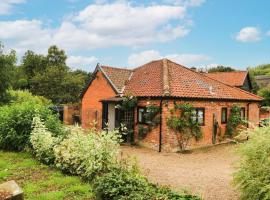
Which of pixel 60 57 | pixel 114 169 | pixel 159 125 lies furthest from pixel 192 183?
pixel 60 57

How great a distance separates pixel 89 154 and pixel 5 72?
21.3 m

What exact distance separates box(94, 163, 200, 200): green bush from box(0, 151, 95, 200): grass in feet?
2.27

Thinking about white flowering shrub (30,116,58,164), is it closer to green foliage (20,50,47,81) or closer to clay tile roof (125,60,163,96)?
clay tile roof (125,60,163,96)

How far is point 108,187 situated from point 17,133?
8062 mm

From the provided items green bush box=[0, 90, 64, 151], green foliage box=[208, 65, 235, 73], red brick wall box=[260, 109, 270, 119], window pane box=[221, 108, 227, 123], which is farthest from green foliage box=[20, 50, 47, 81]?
green bush box=[0, 90, 64, 151]

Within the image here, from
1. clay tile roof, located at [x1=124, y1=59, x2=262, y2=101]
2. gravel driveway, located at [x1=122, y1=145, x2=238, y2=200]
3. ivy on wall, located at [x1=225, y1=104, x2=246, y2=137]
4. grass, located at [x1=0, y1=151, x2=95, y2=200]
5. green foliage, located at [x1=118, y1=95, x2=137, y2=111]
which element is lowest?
gravel driveway, located at [x1=122, y1=145, x2=238, y2=200]

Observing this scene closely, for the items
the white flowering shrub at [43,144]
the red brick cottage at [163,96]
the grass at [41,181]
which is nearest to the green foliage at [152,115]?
the red brick cottage at [163,96]

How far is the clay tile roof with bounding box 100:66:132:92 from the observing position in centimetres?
2286

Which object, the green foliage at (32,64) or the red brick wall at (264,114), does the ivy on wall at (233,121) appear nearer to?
the red brick wall at (264,114)

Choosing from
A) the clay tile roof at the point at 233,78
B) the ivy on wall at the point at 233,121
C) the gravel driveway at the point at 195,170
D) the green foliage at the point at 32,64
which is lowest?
the gravel driveway at the point at 195,170

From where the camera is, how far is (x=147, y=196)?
22.1ft

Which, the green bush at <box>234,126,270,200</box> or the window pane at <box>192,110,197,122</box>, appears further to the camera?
the window pane at <box>192,110,197,122</box>

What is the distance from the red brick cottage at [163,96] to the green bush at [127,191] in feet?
35.6

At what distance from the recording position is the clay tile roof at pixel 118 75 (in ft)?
75.0
